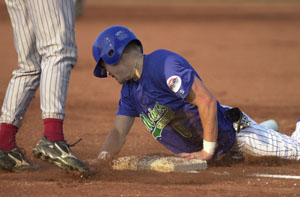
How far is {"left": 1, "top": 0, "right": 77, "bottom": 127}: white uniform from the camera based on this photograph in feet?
13.3

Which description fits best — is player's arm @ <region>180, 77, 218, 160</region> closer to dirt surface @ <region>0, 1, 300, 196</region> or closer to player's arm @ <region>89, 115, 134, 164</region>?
dirt surface @ <region>0, 1, 300, 196</region>

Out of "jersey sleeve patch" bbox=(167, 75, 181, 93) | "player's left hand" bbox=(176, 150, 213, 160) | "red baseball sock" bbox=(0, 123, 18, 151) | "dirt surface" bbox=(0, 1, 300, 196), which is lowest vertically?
"dirt surface" bbox=(0, 1, 300, 196)

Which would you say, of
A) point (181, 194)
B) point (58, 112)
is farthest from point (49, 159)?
point (181, 194)

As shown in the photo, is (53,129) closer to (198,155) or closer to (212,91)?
(198,155)

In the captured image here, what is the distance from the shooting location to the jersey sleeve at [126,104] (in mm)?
4828

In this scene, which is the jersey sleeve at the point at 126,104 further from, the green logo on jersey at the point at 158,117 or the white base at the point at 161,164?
the white base at the point at 161,164

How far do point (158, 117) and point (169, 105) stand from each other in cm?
13

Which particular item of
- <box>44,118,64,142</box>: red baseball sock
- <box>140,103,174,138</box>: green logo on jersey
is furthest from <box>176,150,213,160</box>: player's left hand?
<box>44,118,64,142</box>: red baseball sock

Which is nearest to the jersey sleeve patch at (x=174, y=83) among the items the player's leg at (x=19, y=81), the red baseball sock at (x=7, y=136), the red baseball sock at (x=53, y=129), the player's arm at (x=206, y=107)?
the player's arm at (x=206, y=107)

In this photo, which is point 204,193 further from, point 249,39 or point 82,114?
point 249,39

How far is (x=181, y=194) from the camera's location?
12.5ft

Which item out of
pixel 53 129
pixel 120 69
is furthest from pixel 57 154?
pixel 120 69

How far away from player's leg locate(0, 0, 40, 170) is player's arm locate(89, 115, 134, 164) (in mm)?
772

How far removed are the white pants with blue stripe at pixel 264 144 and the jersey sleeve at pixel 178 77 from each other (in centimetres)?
91
